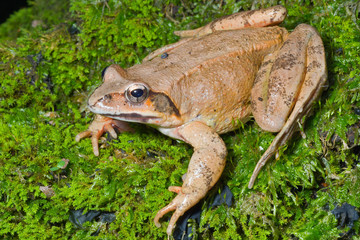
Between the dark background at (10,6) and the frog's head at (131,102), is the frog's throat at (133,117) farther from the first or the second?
the dark background at (10,6)

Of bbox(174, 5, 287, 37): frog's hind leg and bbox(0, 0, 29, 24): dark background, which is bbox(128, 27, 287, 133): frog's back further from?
bbox(0, 0, 29, 24): dark background

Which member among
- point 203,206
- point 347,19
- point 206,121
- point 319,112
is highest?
point 347,19

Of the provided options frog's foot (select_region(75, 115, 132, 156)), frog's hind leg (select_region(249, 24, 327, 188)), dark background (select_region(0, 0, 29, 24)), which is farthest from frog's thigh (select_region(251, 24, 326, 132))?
dark background (select_region(0, 0, 29, 24))

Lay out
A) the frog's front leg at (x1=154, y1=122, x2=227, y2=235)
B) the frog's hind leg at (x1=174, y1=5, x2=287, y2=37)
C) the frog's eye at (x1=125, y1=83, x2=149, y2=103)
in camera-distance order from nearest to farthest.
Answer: the frog's front leg at (x1=154, y1=122, x2=227, y2=235)
the frog's eye at (x1=125, y1=83, x2=149, y2=103)
the frog's hind leg at (x1=174, y1=5, x2=287, y2=37)

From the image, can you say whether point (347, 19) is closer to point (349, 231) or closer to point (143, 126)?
point (349, 231)

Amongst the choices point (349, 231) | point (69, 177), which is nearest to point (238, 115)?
point (349, 231)

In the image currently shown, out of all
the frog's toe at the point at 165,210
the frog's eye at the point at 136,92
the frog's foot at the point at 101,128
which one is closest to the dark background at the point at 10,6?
the frog's foot at the point at 101,128

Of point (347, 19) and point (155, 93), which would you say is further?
point (347, 19)
